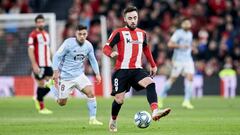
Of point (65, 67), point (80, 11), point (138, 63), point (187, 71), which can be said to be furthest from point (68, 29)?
point (138, 63)

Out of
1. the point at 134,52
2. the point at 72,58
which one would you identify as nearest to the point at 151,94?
the point at 134,52

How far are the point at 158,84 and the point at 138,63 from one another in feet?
53.2

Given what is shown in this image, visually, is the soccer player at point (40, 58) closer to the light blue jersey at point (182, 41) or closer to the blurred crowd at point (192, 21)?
the light blue jersey at point (182, 41)

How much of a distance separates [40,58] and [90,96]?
4.66 metres

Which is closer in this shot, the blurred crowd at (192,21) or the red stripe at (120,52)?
the red stripe at (120,52)

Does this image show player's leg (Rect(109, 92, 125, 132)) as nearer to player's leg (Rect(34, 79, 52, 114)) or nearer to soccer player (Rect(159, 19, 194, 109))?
player's leg (Rect(34, 79, 52, 114))

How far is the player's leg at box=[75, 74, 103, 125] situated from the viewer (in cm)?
1595

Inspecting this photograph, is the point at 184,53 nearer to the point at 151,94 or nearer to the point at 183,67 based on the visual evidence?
the point at 183,67

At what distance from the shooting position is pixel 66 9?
119 feet

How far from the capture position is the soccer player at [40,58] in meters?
20.2

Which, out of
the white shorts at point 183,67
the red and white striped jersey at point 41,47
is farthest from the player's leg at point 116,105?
the white shorts at point 183,67

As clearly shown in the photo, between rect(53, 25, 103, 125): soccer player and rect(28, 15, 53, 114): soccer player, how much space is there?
3.56 m

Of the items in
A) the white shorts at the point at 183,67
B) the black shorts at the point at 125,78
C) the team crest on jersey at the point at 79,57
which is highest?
the team crest on jersey at the point at 79,57

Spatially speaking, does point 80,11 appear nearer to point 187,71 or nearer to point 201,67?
point 201,67
